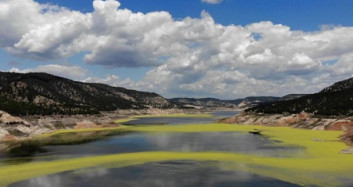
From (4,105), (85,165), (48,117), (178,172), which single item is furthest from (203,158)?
(4,105)

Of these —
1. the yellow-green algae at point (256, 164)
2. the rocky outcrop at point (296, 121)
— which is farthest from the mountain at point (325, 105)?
the yellow-green algae at point (256, 164)

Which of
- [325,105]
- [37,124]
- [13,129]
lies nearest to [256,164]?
[13,129]

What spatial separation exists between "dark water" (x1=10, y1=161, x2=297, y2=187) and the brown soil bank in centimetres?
4667

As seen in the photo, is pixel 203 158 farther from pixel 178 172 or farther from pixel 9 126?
pixel 9 126

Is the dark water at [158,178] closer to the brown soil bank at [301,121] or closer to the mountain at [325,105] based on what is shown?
the brown soil bank at [301,121]

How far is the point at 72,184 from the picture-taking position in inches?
1737

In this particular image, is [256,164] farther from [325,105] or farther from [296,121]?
[325,105]

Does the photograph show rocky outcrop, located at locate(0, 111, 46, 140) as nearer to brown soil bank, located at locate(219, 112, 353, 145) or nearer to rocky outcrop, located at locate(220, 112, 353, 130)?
brown soil bank, located at locate(219, 112, 353, 145)

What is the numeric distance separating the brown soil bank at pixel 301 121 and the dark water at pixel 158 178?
4667cm

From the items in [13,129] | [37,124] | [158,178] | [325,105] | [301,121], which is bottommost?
[158,178]

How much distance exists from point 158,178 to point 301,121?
371ft

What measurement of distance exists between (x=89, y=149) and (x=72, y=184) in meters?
38.9

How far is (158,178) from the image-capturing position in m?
47.2

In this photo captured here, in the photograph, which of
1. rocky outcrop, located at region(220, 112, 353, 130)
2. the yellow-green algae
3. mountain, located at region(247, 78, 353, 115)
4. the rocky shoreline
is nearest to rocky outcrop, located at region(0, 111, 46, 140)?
the rocky shoreline
